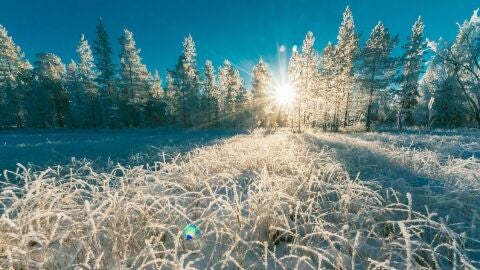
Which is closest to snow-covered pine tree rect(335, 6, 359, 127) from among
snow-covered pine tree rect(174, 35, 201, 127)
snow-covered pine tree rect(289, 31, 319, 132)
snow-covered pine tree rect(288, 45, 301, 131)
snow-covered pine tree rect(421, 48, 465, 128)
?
snow-covered pine tree rect(289, 31, 319, 132)

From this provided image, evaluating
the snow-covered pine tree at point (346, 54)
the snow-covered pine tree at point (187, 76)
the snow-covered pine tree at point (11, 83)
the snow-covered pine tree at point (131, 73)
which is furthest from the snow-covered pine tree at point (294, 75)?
the snow-covered pine tree at point (11, 83)

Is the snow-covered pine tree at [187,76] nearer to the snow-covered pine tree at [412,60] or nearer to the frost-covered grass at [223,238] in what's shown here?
the snow-covered pine tree at [412,60]

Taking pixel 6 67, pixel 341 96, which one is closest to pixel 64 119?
pixel 6 67

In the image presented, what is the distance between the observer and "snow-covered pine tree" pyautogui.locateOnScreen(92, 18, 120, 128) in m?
33.6

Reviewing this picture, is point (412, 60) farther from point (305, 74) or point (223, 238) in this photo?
point (223, 238)

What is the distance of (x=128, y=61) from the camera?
34.6 m

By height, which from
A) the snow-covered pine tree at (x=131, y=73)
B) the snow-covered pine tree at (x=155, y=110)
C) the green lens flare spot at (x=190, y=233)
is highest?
the snow-covered pine tree at (x=131, y=73)

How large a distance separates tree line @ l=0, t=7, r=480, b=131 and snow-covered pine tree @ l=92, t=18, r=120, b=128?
0.12m

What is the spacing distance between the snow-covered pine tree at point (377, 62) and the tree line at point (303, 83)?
102 millimetres

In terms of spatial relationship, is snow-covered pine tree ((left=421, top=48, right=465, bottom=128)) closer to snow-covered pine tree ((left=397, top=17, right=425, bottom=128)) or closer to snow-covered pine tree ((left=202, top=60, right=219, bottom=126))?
snow-covered pine tree ((left=397, top=17, right=425, bottom=128))

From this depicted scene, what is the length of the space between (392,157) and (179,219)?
18.0 feet

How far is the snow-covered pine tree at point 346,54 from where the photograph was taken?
3011cm

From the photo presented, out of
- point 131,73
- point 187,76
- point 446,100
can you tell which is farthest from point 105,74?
point 446,100

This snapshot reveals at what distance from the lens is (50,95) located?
124 ft
